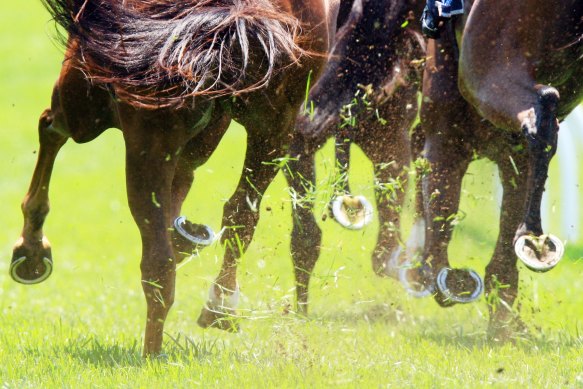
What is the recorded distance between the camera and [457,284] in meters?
5.88

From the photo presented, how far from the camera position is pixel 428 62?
608cm

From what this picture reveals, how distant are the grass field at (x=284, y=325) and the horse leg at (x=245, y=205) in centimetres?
12

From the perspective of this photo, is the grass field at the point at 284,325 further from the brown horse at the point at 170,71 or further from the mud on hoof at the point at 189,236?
the brown horse at the point at 170,71

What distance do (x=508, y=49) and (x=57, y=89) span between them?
94.0 inches

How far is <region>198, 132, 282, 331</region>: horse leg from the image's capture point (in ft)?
17.5

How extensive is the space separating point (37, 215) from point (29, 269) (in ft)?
1.07

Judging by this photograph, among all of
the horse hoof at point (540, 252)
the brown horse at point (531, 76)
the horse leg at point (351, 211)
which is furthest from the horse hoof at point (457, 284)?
the horse hoof at point (540, 252)

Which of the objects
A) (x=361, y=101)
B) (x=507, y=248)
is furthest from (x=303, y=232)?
(x=507, y=248)

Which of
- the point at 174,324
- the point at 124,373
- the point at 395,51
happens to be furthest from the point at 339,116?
the point at 124,373

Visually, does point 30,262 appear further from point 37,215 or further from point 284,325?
point 284,325

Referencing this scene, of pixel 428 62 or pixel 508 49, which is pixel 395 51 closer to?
pixel 428 62

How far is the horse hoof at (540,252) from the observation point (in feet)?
15.5

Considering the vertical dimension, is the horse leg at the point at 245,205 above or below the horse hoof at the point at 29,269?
above

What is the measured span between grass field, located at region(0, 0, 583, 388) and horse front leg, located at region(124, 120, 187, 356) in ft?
0.99
